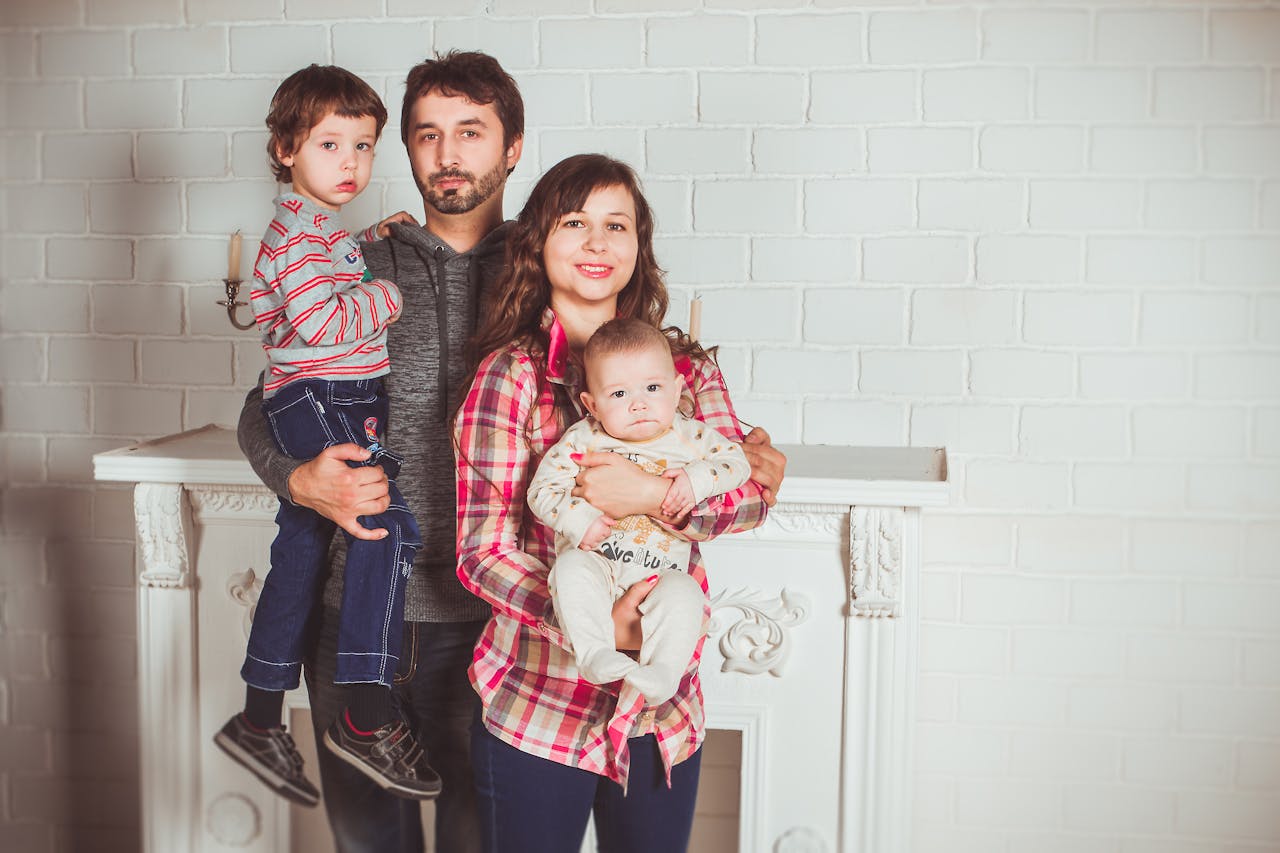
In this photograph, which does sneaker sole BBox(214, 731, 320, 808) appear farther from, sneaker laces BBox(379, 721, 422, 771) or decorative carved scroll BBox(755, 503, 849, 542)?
decorative carved scroll BBox(755, 503, 849, 542)

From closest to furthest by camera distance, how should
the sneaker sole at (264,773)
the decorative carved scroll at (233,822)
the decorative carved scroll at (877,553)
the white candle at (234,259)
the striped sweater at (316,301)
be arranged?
1. the striped sweater at (316,301)
2. the sneaker sole at (264,773)
3. the white candle at (234,259)
4. the decorative carved scroll at (877,553)
5. the decorative carved scroll at (233,822)

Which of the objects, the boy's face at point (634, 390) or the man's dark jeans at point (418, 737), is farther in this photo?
the man's dark jeans at point (418, 737)

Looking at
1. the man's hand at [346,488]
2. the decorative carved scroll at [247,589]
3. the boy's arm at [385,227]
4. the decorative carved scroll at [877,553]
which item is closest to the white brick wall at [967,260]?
the decorative carved scroll at [877,553]

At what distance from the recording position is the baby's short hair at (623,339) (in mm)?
1625

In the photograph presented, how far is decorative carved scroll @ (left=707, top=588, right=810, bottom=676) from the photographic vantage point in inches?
92.4

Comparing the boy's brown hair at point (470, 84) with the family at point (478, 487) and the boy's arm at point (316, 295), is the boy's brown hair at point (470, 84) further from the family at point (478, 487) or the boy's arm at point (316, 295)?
the boy's arm at point (316, 295)

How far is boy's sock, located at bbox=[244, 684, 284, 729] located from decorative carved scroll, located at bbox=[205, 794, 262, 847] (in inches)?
21.8

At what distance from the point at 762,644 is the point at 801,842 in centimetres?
39

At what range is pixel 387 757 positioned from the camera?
1.91 m

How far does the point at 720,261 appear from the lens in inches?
105

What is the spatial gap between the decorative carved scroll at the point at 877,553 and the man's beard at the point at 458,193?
34.9 inches

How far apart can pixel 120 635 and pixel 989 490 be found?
202cm

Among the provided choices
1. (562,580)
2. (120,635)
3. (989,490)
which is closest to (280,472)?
(562,580)

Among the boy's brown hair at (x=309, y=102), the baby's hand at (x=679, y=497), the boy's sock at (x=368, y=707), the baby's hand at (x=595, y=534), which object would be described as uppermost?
the boy's brown hair at (x=309, y=102)
